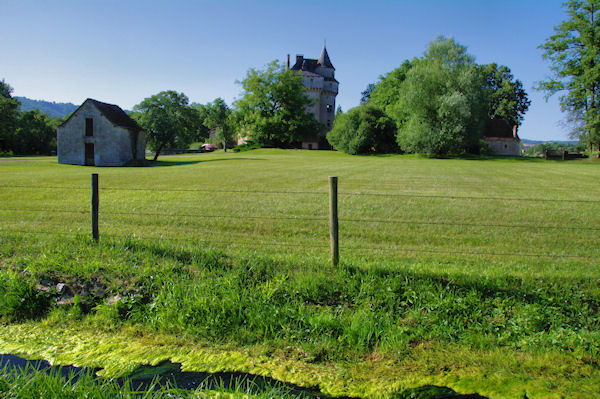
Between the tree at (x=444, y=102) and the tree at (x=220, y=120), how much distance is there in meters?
51.0

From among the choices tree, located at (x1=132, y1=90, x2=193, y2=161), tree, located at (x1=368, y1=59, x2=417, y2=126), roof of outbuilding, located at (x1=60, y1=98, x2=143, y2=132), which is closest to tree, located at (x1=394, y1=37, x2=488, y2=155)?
tree, located at (x1=368, y1=59, x2=417, y2=126)

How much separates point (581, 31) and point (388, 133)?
2886 centimetres

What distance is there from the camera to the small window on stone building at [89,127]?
43.7m

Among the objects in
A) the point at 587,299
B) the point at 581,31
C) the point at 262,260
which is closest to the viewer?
the point at 587,299

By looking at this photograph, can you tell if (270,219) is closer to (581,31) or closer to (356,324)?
(356,324)

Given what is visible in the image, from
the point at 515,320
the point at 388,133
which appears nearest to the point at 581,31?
the point at 388,133

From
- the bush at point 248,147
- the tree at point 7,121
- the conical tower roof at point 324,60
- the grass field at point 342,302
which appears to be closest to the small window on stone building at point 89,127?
the tree at point 7,121

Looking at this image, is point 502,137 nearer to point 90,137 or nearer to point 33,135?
point 90,137

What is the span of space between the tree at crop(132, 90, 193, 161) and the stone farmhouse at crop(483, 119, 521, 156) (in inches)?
2167


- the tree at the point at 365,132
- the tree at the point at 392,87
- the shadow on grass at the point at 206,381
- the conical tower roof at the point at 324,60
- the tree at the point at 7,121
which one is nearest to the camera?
the shadow on grass at the point at 206,381

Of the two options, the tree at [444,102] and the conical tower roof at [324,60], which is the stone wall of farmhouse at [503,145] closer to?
the tree at [444,102]

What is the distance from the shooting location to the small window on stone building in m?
43.7

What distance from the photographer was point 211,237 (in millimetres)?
8461

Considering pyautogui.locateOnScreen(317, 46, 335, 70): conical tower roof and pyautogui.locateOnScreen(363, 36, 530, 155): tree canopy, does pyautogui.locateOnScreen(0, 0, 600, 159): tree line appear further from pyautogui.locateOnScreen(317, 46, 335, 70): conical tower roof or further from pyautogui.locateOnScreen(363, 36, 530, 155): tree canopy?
pyautogui.locateOnScreen(317, 46, 335, 70): conical tower roof
